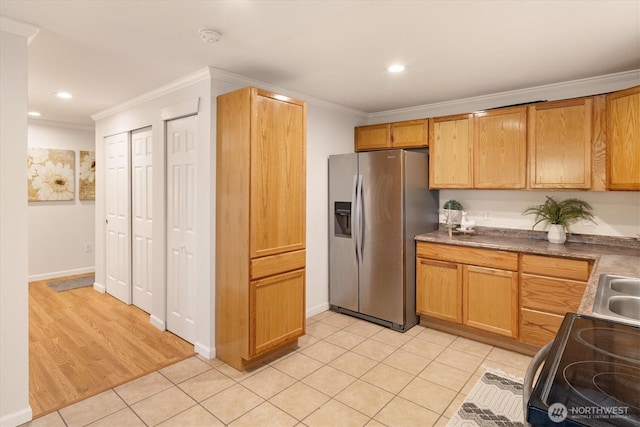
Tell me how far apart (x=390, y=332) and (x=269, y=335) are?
1.33 meters

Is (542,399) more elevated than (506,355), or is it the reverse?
(542,399)

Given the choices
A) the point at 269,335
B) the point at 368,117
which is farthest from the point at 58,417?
the point at 368,117

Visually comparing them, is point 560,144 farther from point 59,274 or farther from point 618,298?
point 59,274

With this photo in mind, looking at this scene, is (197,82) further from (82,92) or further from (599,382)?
(599,382)

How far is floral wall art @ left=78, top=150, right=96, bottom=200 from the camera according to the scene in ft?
18.1

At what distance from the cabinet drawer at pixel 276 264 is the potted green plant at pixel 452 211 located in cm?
176

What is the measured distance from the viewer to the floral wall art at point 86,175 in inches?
217

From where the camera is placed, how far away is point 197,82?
301 centimetres

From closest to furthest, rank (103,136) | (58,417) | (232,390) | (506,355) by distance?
(58,417)
(232,390)
(506,355)
(103,136)

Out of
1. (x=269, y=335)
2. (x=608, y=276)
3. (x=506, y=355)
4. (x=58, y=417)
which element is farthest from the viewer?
(x=506, y=355)

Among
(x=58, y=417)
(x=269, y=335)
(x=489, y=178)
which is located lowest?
(x=58, y=417)

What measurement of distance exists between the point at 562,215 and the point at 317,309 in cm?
262

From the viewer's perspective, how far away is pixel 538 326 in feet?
9.61

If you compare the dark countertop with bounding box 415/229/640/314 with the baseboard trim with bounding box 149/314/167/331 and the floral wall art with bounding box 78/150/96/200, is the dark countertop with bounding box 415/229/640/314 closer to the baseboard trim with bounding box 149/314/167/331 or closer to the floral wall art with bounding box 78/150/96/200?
the baseboard trim with bounding box 149/314/167/331
